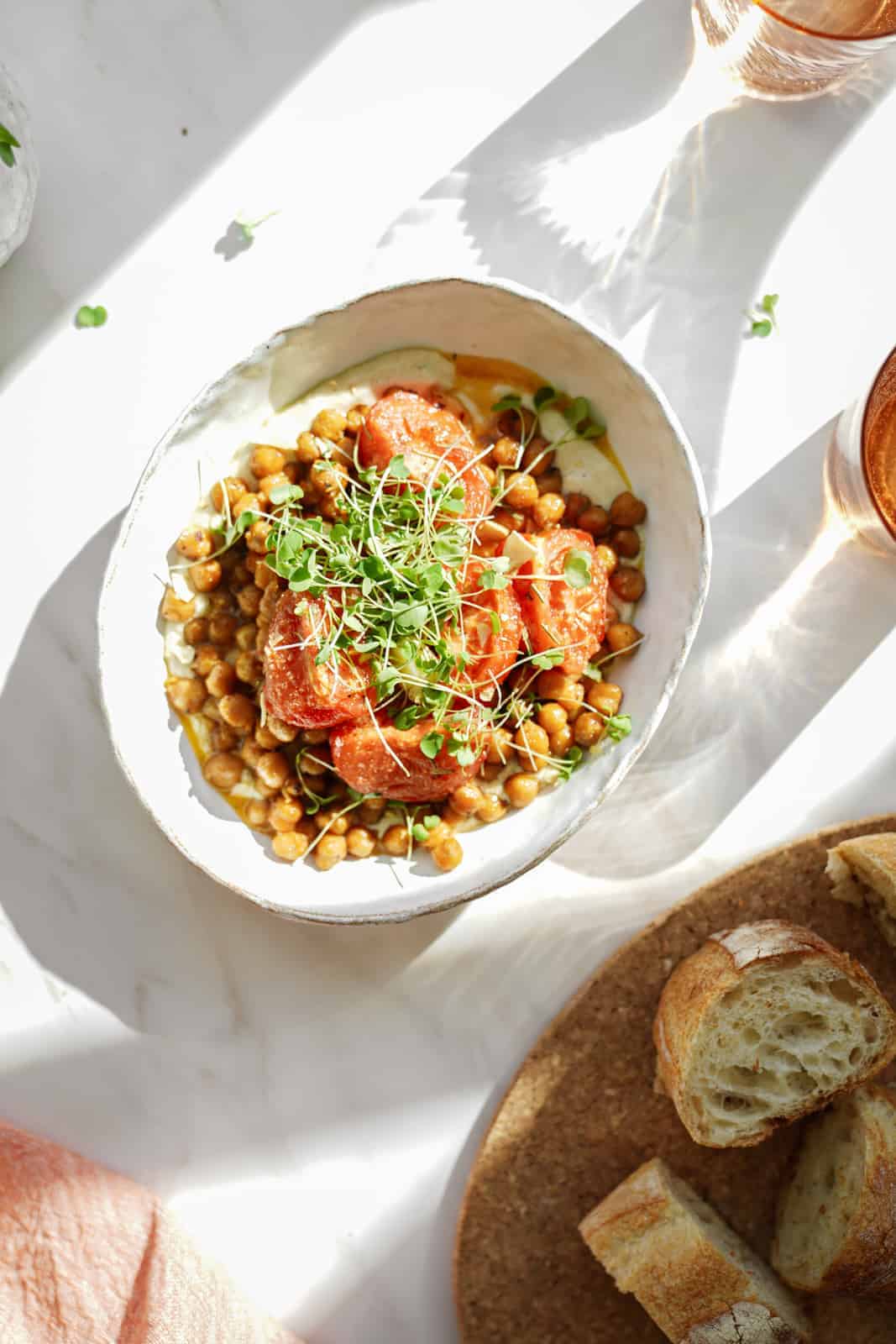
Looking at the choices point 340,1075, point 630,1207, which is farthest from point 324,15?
point 630,1207

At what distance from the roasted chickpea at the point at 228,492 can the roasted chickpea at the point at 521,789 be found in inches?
21.5

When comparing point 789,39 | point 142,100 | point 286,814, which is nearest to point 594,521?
point 286,814

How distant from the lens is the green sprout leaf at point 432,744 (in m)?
1.38

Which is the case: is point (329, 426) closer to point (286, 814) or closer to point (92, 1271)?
point (286, 814)

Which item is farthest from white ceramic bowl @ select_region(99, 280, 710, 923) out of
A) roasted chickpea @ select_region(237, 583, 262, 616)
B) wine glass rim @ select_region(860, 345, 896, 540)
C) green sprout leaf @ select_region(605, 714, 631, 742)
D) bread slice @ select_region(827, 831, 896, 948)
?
bread slice @ select_region(827, 831, 896, 948)

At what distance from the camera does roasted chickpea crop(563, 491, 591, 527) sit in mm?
1549

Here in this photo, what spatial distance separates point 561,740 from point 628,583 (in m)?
0.25

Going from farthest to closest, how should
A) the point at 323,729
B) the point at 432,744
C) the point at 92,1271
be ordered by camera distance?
the point at 92,1271
the point at 323,729
the point at 432,744

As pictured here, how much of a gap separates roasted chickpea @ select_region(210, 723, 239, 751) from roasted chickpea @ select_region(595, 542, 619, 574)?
58cm

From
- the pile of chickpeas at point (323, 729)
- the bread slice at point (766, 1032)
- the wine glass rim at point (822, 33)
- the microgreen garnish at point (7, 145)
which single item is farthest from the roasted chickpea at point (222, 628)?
the wine glass rim at point (822, 33)

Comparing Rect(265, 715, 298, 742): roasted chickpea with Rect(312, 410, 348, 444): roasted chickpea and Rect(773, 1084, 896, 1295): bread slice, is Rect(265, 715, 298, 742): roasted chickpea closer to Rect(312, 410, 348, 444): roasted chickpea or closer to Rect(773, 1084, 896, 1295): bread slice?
Rect(312, 410, 348, 444): roasted chickpea

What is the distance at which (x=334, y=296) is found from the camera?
1658mm

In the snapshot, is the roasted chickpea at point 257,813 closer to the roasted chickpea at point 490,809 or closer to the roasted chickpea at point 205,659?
the roasted chickpea at point 205,659

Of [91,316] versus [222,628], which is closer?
[222,628]
